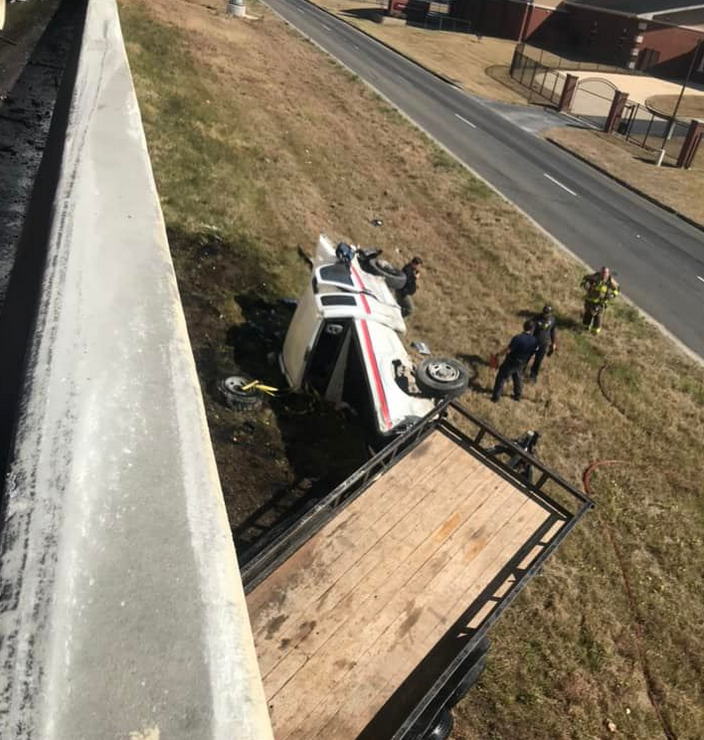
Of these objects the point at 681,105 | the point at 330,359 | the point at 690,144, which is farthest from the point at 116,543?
the point at 681,105

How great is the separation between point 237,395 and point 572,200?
21341mm

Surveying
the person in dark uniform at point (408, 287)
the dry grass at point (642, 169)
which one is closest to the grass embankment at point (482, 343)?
the person in dark uniform at point (408, 287)

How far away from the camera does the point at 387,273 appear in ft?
46.5

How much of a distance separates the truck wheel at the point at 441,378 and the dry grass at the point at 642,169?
23024 mm

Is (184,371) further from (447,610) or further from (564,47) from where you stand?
(564,47)

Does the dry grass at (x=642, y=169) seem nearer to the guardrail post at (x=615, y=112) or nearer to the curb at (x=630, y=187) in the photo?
the curb at (x=630, y=187)

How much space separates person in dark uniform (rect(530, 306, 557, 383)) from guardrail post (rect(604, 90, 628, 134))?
31814 mm

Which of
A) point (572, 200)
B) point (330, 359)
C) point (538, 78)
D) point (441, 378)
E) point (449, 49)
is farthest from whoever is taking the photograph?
point (449, 49)

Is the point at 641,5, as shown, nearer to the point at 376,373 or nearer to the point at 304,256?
the point at 304,256

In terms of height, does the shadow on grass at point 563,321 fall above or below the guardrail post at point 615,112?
below

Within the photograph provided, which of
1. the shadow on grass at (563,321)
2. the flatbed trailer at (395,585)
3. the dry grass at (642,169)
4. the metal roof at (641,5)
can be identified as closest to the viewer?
the flatbed trailer at (395,585)

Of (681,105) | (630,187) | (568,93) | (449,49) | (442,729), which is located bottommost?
(630,187)

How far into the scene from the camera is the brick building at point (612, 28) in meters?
62.8

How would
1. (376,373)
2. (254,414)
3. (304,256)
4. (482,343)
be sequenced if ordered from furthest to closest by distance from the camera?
(304,256) → (482,343) → (254,414) → (376,373)
